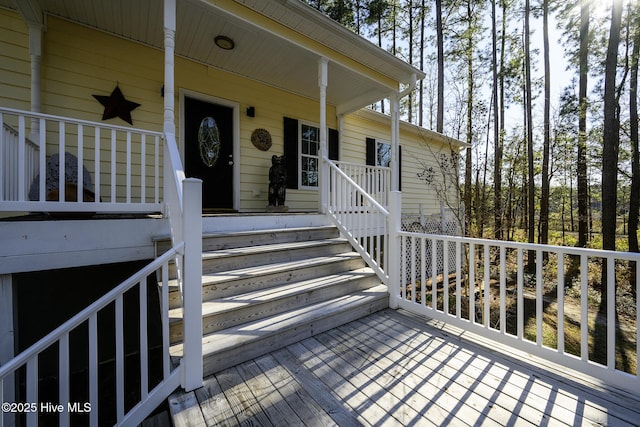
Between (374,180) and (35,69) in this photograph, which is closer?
(35,69)

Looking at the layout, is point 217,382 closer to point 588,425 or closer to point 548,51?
point 588,425

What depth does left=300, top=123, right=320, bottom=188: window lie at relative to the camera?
18.1 feet

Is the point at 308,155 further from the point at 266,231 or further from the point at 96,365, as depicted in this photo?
the point at 96,365

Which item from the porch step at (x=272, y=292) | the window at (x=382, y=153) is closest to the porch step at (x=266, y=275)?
the porch step at (x=272, y=292)

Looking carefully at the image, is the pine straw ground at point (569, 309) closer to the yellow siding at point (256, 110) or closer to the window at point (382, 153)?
the yellow siding at point (256, 110)

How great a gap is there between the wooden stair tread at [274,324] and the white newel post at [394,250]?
16 centimetres

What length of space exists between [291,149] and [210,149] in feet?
4.94

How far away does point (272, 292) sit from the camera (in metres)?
2.50

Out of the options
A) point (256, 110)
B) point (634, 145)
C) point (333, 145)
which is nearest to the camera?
point (256, 110)

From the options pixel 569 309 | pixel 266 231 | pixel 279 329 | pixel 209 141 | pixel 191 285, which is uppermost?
pixel 209 141

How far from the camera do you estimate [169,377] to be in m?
1.66

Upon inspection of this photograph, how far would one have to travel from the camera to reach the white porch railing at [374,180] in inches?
190

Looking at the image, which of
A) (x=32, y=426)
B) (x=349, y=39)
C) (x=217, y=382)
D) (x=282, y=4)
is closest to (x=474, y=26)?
(x=349, y=39)

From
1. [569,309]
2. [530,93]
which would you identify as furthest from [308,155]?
[530,93]
